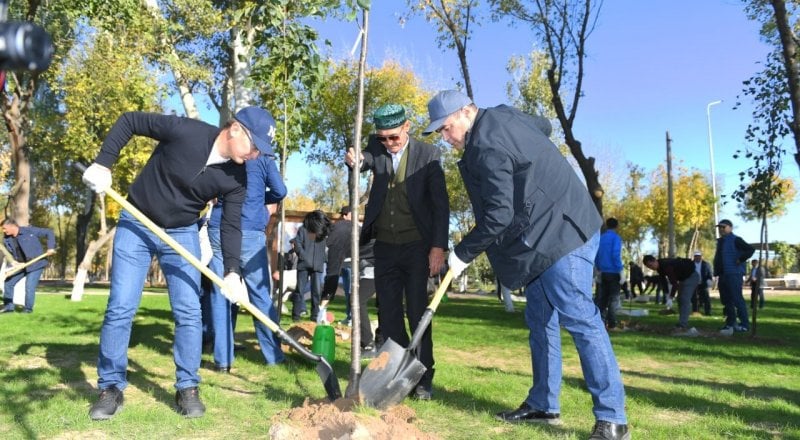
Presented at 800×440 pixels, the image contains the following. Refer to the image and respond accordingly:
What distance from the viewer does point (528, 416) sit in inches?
146

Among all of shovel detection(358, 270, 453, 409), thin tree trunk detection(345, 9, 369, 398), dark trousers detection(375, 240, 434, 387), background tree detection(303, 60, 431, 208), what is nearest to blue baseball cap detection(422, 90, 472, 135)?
thin tree trunk detection(345, 9, 369, 398)

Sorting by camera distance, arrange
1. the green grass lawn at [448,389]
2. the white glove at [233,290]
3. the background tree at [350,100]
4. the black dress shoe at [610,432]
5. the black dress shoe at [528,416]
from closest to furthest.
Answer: the black dress shoe at [610,432], the green grass lawn at [448,389], the black dress shoe at [528,416], the white glove at [233,290], the background tree at [350,100]

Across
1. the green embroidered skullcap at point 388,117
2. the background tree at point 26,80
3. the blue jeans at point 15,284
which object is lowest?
the blue jeans at point 15,284

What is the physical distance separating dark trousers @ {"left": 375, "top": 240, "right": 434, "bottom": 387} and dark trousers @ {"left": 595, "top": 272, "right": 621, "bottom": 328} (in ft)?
20.7

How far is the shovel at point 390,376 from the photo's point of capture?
3.46m

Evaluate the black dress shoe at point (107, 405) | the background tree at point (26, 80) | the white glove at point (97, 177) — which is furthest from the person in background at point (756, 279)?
the background tree at point (26, 80)

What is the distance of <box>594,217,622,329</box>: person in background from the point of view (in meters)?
9.85

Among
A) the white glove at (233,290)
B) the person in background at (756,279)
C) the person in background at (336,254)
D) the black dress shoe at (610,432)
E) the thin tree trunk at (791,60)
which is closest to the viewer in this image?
the black dress shoe at (610,432)

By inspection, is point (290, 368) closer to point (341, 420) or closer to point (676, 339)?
point (341, 420)

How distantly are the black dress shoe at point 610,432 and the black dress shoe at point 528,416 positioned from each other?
465 mm

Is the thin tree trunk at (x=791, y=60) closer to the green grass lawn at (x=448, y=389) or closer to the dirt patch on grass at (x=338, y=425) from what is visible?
the green grass lawn at (x=448, y=389)

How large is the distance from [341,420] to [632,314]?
12.0 metres

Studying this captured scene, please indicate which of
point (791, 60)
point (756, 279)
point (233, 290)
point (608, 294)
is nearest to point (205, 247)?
point (233, 290)

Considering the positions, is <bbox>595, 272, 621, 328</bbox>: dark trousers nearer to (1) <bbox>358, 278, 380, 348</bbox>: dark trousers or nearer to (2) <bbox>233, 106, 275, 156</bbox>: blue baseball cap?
(1) <bbox>358, 278, 380, 348</bbox>: dark trousers
